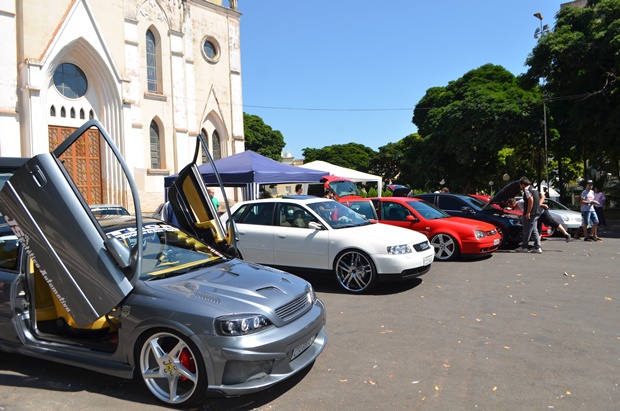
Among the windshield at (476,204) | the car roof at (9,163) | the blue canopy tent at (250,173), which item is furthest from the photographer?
the windshield at (476,204)

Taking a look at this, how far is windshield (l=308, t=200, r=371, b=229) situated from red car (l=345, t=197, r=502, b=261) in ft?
8.17

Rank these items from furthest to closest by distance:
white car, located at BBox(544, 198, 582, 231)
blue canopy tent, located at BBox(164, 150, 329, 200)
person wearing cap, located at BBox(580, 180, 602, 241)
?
white car, located at BBox(544, 198, 582, 231), person wearing cap, located at BBox(580, 180, 602, 241), blue canopy tent, located at BBox(164, 150, 329, 200)

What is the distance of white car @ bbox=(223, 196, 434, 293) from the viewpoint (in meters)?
7.64

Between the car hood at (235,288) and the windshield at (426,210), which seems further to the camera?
the windshield at (426,210)

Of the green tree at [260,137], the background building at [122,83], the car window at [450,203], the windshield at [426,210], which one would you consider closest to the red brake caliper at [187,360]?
the windshield at [426,210]

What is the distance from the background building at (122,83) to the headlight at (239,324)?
19158 mm

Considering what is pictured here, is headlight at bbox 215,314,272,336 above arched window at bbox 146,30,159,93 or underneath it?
underneath

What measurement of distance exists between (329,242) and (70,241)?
453cm

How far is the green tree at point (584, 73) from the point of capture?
1919 centimetres

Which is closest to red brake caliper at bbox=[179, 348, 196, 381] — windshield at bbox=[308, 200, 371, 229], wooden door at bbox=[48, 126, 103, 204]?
windshield at bbox=[308, 200, 371, 229]

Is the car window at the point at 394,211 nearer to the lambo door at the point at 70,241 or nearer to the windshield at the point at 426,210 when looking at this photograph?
the windshield at the point at 426,210

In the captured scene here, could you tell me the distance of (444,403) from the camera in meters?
3.90

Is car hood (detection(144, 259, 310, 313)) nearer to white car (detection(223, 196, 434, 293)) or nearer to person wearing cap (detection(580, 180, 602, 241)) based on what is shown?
white car (detection(223, 196, 434, 293))

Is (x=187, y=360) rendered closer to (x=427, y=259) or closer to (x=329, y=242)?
(x=329, y=242)
